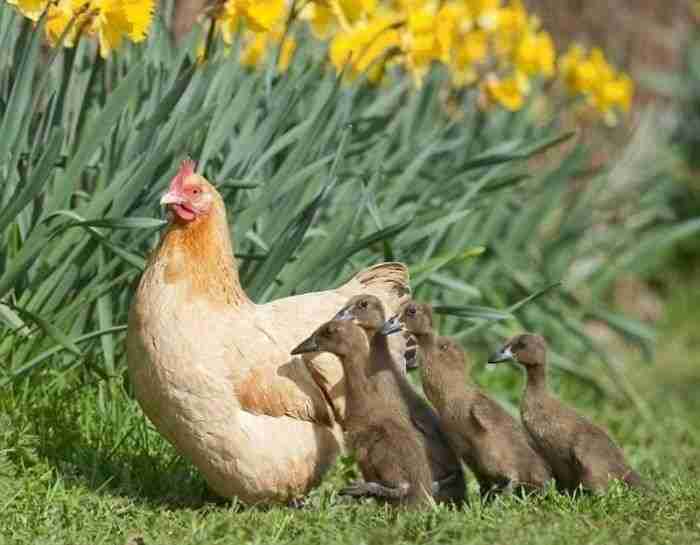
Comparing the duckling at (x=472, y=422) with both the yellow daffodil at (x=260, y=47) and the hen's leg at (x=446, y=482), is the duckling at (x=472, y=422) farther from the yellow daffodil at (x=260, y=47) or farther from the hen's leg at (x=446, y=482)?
the yellow daffodil at (x=260, y=47)

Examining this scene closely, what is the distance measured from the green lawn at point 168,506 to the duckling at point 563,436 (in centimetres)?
14

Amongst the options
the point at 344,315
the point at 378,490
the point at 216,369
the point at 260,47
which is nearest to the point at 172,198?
the point at 216,369

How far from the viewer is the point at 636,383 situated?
782 centimetres

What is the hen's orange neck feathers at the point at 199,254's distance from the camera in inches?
159

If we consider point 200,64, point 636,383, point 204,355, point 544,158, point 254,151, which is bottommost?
point 636,383

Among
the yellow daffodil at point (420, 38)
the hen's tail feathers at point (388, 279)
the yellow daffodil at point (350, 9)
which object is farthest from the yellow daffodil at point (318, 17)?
the hen's tail feathers at point (388, 279)

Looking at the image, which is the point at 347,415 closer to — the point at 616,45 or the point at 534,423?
the point at 534,423

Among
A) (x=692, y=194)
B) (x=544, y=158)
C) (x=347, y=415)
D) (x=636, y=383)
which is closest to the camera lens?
(x=347, y=415)

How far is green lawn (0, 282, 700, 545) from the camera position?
3.72 meters

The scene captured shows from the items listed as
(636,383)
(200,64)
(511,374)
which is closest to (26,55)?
(200,64)

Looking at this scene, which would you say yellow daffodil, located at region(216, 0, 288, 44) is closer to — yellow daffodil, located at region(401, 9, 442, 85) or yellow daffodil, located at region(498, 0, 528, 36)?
yellow daffodil, located at region(401, 9, 442, 85)

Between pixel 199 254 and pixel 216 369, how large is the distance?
0.33 m

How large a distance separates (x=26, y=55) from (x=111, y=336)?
1002mm

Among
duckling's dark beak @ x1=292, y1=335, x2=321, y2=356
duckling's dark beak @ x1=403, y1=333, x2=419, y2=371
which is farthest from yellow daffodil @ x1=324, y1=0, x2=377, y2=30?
duckling's dark beak @ x1=292, y1=335, x2=321, y2=356
